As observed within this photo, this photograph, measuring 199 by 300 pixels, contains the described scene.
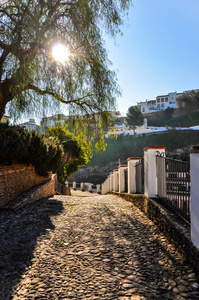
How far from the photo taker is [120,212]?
20.1 ft

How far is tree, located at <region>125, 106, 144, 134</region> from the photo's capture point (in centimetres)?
5581

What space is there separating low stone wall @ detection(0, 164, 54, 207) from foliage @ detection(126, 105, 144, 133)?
163 ft

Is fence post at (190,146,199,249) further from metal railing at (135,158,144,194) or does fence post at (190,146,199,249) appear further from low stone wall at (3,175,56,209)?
low stone wall at (3,175,56,209)

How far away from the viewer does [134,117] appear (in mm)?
56438

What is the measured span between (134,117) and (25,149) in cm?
5152

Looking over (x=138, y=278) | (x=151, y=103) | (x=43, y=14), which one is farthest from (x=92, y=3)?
(x=151, y=103)

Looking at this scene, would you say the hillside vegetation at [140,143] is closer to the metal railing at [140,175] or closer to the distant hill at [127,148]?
the distant hill at [127,148]

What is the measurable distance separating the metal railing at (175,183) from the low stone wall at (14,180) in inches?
169

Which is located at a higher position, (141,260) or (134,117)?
(134,117)

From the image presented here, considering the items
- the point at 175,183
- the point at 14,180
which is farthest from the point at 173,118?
the point at 175,183

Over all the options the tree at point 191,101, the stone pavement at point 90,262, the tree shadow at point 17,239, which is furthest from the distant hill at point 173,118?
the stone pavement at point 90,262

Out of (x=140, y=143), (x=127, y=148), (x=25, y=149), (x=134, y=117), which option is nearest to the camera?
(x=25, y=149)

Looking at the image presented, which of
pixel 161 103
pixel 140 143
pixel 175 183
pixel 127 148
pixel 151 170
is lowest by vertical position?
pixel 175 183

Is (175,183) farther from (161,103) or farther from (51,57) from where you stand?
(161,103)
